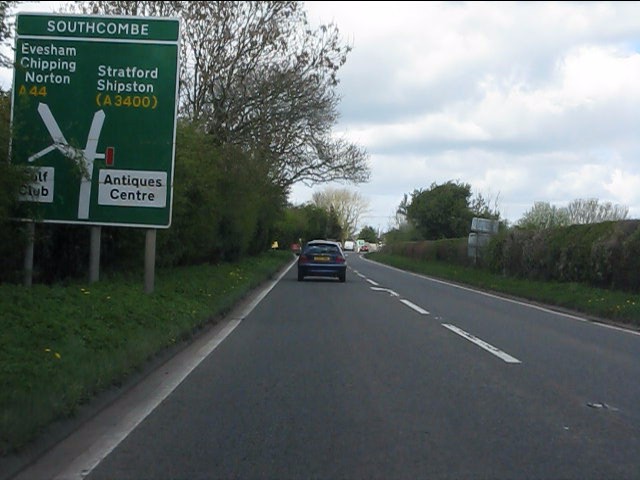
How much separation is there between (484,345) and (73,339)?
21.6 ft

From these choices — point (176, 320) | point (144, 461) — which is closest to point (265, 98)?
point (176, 320)

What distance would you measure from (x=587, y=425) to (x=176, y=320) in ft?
Answer: 24.5

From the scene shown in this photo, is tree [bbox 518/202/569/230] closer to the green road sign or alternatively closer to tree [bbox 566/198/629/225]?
tree [bbox 566/198/629/225]

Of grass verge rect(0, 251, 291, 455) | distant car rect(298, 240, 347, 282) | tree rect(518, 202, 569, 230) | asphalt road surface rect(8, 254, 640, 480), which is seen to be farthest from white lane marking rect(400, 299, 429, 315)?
tree rect(518, 202, 569, 230)

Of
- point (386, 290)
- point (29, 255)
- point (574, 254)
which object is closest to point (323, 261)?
point (386, 290)

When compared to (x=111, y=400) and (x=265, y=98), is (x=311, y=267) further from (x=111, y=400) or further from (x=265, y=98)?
(x=111, y=400)

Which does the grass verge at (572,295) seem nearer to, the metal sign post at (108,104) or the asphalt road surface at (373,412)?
the asphalt road surface at (373,412)

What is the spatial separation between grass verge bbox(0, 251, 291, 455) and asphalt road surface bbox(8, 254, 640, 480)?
355 millimetres

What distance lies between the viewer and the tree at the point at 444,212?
84125 millimetres

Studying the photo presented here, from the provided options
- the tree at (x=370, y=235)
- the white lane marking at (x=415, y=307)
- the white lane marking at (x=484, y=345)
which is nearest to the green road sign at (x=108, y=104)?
the white lane marking at (x=484, y=345)

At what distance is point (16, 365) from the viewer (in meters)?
8.12

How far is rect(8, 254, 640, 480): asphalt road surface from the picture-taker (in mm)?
6348

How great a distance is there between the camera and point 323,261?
106 feet

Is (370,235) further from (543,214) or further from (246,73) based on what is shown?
(246,73)
